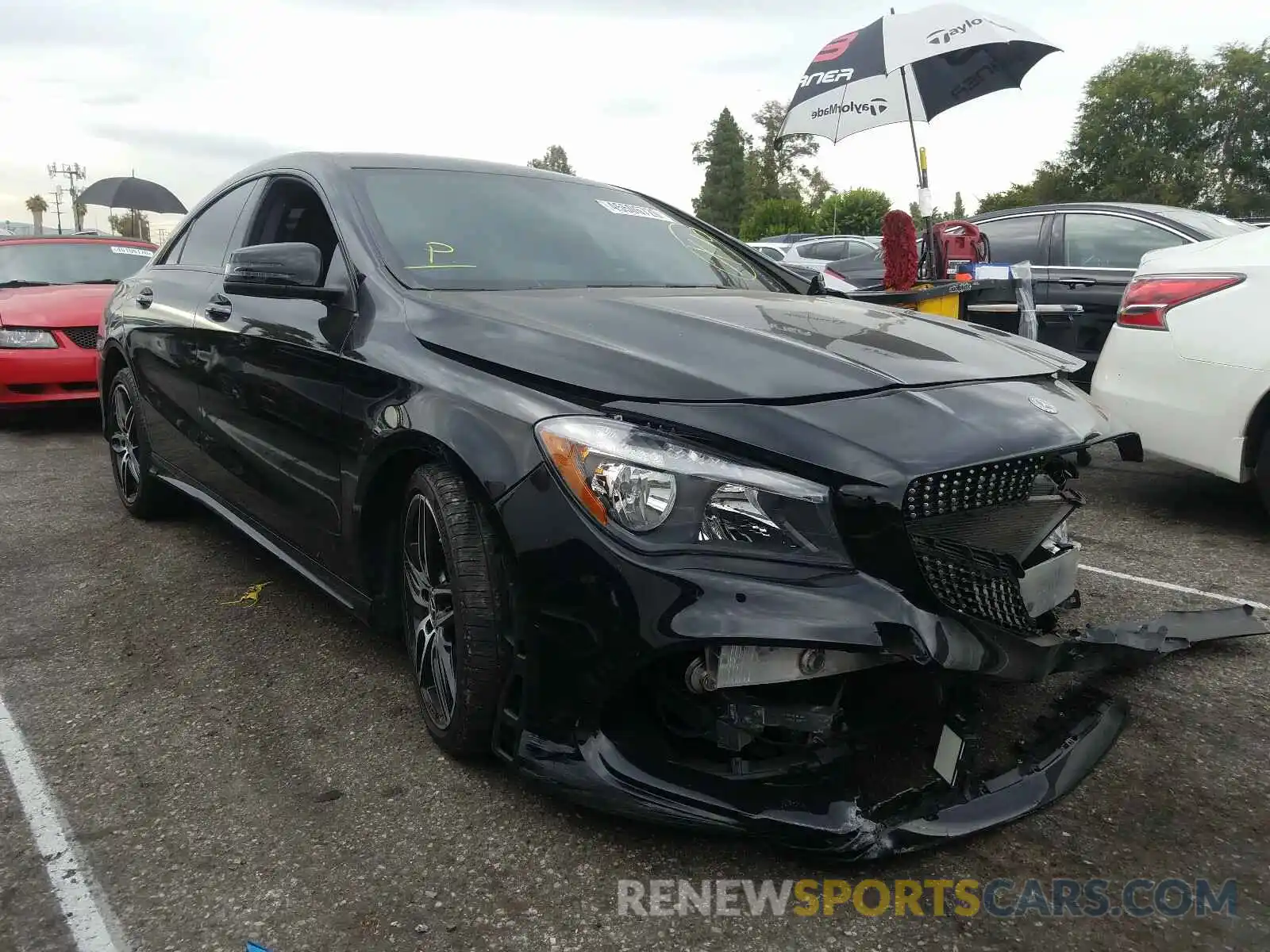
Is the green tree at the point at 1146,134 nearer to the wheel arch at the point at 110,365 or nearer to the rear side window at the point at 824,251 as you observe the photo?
the rear side window at the point at 824,251

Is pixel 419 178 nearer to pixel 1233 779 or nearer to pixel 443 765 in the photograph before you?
pixel 443 765

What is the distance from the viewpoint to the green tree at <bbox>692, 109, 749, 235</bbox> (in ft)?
239

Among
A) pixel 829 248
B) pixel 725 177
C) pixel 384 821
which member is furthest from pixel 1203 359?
pixel 725 177

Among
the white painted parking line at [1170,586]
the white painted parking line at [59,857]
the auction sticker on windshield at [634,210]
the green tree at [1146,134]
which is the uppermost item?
the green tree at [1146,134]

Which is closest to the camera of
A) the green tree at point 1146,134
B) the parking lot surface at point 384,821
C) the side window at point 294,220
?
the parking lot surface at point 384,821

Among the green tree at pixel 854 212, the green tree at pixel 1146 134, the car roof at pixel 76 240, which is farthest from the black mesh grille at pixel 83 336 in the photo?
the green tree at pixel 1146 134

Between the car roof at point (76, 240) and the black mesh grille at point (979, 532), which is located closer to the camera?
the black mesh grille at point (979, 532)

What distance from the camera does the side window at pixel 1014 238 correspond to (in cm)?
741

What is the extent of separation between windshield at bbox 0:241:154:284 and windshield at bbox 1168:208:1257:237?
7655mm

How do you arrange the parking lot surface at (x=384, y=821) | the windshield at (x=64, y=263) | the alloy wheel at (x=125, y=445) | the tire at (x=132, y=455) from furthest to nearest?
the windshield at (x=64, y=263) → the alloy wheel at (x=125, y=445) → the tire at (x=132, y=455) → the parking lot surface at (x=384, y=821)

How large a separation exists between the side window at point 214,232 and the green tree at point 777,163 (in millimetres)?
75336

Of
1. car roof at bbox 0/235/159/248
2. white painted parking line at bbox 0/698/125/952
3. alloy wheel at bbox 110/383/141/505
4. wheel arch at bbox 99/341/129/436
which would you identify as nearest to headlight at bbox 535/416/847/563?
white painted parking line at bbox 0/698/125/952

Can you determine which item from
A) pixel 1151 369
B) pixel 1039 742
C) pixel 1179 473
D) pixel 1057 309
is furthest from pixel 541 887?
pixel 1057 309

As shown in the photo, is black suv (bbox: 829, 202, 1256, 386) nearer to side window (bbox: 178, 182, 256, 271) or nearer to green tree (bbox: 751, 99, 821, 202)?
side window (bbox: 178, 182, 256, 271)
